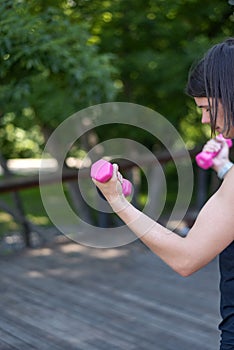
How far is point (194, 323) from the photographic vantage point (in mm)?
2967

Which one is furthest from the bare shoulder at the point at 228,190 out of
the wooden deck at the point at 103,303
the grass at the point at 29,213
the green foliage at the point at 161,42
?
the grass at the point at 29,213

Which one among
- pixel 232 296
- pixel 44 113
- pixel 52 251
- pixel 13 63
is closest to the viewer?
pixel 232 296

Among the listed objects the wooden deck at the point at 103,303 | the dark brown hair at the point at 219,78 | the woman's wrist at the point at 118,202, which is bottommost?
the wooden deck at the point at 103,303

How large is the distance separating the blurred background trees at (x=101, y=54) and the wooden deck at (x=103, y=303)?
3.71ft

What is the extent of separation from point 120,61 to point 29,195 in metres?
6.65

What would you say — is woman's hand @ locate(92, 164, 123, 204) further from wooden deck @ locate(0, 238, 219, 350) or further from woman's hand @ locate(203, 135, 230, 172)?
wooden deck @ locate(0, 238, 219, 350)

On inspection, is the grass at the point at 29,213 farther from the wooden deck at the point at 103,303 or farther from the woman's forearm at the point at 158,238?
the woman's forearm at the point at 158,238

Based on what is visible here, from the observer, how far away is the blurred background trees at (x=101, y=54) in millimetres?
2615

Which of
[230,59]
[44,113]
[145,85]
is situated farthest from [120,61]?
[230,59]

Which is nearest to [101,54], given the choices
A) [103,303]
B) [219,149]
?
[103,303]

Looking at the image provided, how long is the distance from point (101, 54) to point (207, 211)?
3.31 metres

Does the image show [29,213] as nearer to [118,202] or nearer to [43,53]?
[43,53]

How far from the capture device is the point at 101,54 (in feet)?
14.3

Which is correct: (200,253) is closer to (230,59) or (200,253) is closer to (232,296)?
(232,296)
